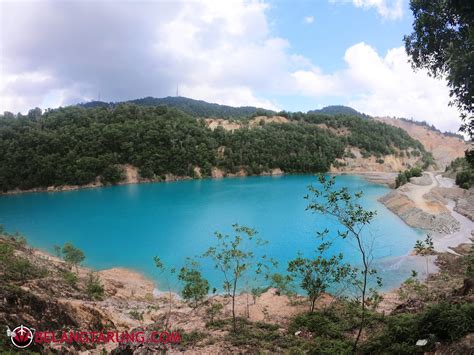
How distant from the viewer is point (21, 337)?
8.53m

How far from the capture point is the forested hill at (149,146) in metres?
72.8

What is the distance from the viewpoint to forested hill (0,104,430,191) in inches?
2867

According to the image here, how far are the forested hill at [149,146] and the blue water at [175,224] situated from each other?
33.7 feet

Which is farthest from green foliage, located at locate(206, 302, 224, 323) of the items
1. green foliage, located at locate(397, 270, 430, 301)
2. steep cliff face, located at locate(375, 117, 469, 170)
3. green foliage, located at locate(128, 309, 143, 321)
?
steep cliff face, located at locate(375, 117, 469, 170)

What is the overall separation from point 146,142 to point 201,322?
7807 centimetres

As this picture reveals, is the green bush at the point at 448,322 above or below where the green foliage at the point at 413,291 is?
above

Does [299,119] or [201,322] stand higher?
[299,119]

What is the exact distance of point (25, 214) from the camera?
46375mm

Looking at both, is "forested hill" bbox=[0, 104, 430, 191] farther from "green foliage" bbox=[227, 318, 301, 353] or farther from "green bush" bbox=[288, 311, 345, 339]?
"green bush" bbox=[288, 311, 345, 339]

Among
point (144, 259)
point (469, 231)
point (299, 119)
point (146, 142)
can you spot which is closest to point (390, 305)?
point (144, 259)

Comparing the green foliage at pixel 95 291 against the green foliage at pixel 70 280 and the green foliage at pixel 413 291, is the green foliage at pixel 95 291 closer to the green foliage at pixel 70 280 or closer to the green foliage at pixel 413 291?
the green foliage at pixel 70 280

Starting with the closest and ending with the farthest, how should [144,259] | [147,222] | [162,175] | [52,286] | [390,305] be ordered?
1. [52,286]
2. [390,305]
3. [144,259]
4. [147,222]
5. [162,175]

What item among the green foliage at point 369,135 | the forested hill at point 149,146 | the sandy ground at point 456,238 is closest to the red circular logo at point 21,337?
the sandy ground at point 456,238

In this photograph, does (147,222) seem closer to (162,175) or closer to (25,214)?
(25,214)
